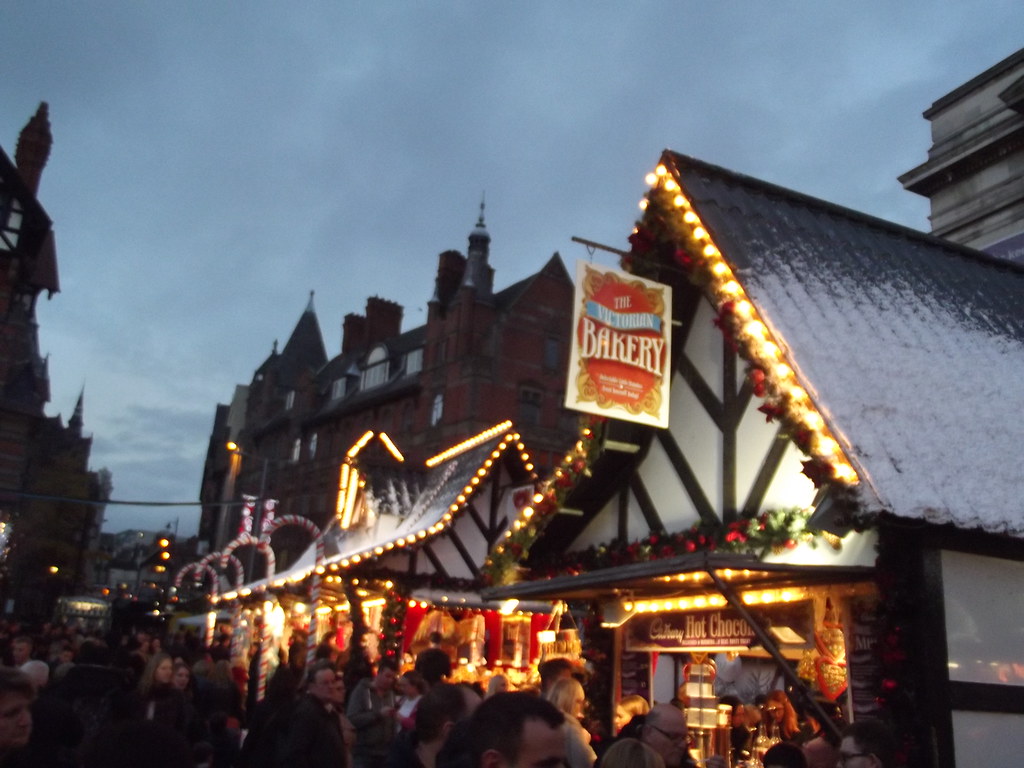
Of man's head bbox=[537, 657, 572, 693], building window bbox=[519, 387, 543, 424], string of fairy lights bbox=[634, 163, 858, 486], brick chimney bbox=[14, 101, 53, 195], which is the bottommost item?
man's head bbox=[537, 657, 572, 693]

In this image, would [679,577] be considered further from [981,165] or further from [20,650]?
[981,165]

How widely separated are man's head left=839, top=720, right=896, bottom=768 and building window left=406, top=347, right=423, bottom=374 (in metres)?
43.5

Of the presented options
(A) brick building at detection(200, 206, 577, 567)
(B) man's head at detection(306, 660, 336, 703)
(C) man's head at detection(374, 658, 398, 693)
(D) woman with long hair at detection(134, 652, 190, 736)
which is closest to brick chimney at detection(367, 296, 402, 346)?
(A) brick building at detection(200, 206, 577, 567)

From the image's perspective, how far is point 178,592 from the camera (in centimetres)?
6047

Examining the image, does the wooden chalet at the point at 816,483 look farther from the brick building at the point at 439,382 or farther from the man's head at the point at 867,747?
the brick building at the point at 439,382

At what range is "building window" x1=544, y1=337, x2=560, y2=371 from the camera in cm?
4462

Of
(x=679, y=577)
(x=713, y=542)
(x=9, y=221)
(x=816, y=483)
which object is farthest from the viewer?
(x=9, y=221)

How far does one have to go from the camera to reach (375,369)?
5297 cm

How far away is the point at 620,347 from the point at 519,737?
7071 millimetres

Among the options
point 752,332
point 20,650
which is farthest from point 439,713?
point 20,650

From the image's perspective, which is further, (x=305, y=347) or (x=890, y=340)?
(x=305, y=347)

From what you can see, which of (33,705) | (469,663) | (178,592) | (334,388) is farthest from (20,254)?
(33,705)

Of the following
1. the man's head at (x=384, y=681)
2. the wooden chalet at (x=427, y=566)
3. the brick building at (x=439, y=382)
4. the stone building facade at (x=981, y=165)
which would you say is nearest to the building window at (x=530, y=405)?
the brick building at (x=439, y=382)

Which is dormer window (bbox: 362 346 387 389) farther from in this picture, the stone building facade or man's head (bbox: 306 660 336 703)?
man's head (bbox: 306 660 336 703)
